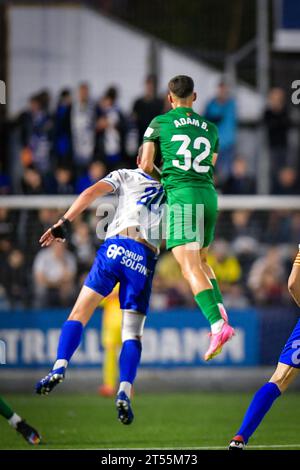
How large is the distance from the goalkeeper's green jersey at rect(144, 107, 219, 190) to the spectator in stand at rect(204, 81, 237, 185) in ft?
28.8

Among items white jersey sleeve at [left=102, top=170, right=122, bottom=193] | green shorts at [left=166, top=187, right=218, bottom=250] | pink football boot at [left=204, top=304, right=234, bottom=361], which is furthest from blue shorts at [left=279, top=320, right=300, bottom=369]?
white jersey sleeve at [left=102, top=170, right=122, bottom=193]

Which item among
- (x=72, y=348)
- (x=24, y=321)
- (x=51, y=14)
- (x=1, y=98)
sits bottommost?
(x=24, y=321)

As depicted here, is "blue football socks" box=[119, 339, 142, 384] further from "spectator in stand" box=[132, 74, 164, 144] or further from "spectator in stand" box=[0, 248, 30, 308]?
"spectator in stand" box=[132, 74, 164, 144]

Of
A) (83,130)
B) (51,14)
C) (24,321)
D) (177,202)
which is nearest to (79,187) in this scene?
(83,130)

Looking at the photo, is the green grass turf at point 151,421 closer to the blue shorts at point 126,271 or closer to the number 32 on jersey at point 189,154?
the blue shorts at point 126,271

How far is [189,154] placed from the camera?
33.5 feet

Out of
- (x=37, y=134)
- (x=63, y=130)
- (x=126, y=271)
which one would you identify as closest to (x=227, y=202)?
(x=63, y=130)

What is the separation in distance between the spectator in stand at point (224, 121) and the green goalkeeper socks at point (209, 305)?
9.20 metres

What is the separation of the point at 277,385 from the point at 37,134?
10.5m

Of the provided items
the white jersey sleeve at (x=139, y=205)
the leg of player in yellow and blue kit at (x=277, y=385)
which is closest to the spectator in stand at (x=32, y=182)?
the white jersey sleeve at (x=139, y=205)

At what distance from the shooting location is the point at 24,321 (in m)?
17.8

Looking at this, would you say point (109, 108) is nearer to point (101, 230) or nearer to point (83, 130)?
point (83, 130)

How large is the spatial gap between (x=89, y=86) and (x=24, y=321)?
4801 millimetres

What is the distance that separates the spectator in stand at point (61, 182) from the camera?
61.2 feet
